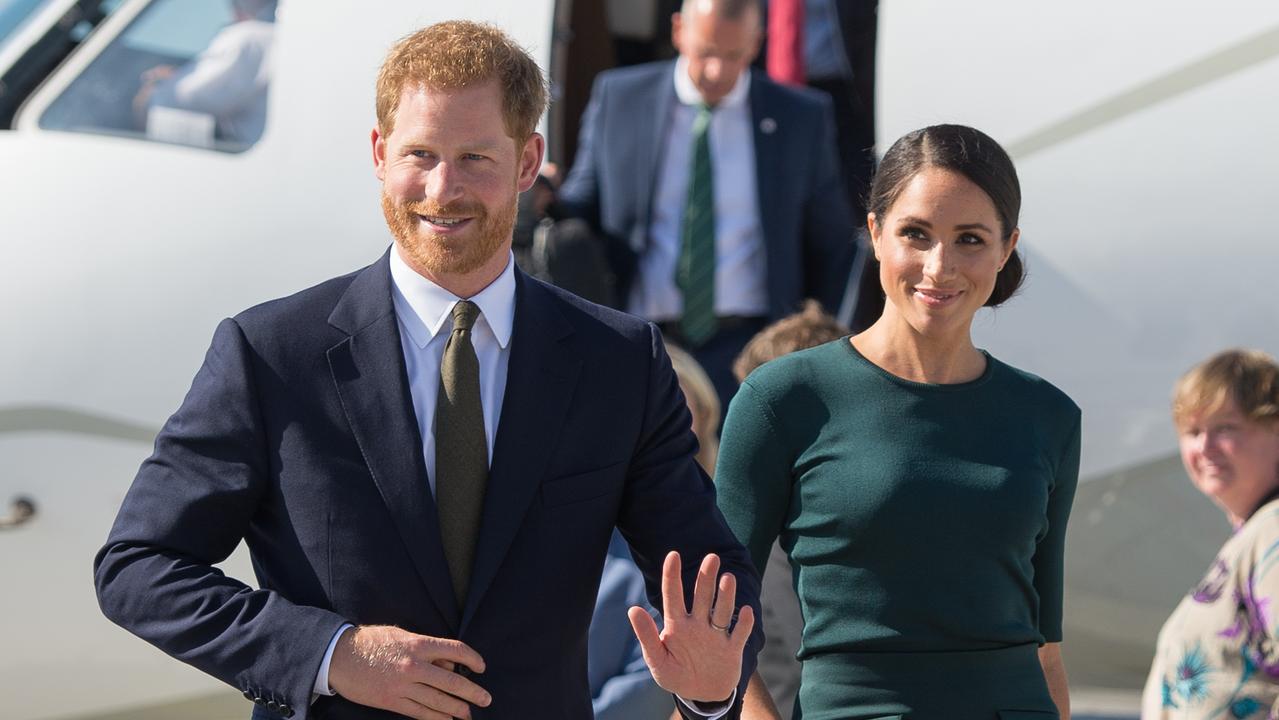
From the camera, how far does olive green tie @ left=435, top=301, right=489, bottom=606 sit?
1.88 m

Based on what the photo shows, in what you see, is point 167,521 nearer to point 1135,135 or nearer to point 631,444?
point 631,444

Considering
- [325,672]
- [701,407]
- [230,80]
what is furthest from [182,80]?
[325,672]

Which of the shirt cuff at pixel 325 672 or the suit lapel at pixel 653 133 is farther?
the suit lapel at pixel 653 133

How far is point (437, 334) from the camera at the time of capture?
1.96 m

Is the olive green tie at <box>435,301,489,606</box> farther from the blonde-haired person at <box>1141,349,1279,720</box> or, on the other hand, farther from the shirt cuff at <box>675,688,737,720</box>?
the blonde-haired person at <box>1141,349,1279,720</box>

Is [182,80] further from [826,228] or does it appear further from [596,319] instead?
[596,319]

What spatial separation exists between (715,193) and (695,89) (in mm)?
348

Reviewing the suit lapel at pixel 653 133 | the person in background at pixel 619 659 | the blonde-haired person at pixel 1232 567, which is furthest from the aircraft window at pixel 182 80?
the blonde-haired person at pixel 1232 567

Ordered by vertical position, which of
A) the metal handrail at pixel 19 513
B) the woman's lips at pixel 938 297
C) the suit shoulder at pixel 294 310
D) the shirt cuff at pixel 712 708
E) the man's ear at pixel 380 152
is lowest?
the metal handrail at pixel 19 513

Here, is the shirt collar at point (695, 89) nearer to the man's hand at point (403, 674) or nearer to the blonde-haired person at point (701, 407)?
the blonde-haired person at point (701, 407)

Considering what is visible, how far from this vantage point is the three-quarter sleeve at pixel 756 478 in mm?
2330

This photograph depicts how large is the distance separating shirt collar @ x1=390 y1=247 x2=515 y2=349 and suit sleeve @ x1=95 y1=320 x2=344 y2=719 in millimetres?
205

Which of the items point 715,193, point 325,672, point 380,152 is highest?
point 380,152

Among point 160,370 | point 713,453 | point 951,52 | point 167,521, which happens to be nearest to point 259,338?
point 167,521
